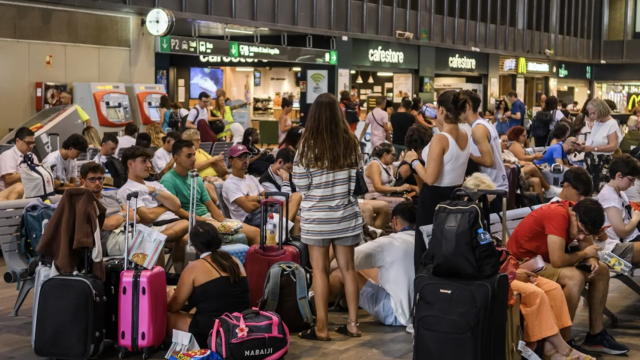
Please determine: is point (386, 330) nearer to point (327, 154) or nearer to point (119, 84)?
point (327, 154)

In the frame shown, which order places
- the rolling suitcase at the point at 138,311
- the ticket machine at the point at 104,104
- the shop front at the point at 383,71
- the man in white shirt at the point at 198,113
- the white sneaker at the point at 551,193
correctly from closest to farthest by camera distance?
1. the rolling suitcase at the point at 138,311
2. the white sneaker at the point at 551,193
3. the man in white shirt at the point at 198,113
4. the ticket machine at the point at 104,104
5. the shop front at the point at 383,71

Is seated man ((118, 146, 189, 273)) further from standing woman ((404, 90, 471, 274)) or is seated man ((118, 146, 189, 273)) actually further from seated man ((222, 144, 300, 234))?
standing woman ((404, 90, 471, 274))

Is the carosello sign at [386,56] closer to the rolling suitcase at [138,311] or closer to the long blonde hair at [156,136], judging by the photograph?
the long blonde hair at [156,136]

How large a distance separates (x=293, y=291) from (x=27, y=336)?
1.97 metres

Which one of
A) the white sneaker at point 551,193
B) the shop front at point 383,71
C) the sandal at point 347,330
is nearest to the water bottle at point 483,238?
the sandal at point 347,330

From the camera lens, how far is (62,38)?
57.3ft

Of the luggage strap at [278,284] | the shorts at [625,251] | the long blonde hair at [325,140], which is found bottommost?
the luggage strap at [278,284]

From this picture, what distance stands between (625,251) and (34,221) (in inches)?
185

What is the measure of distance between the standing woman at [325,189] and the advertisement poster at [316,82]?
18258 mm

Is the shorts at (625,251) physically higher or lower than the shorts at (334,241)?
lower

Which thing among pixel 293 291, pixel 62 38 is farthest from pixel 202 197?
pixel 62 38

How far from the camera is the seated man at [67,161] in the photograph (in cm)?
984

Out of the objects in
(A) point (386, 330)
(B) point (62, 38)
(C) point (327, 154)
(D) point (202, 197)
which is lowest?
(A) point (386, 330)

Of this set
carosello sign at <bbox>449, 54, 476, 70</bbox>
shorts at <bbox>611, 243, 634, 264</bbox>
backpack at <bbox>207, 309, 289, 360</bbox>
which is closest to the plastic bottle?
backpack at <bbox>207, 309, 289, 360</bbox>
